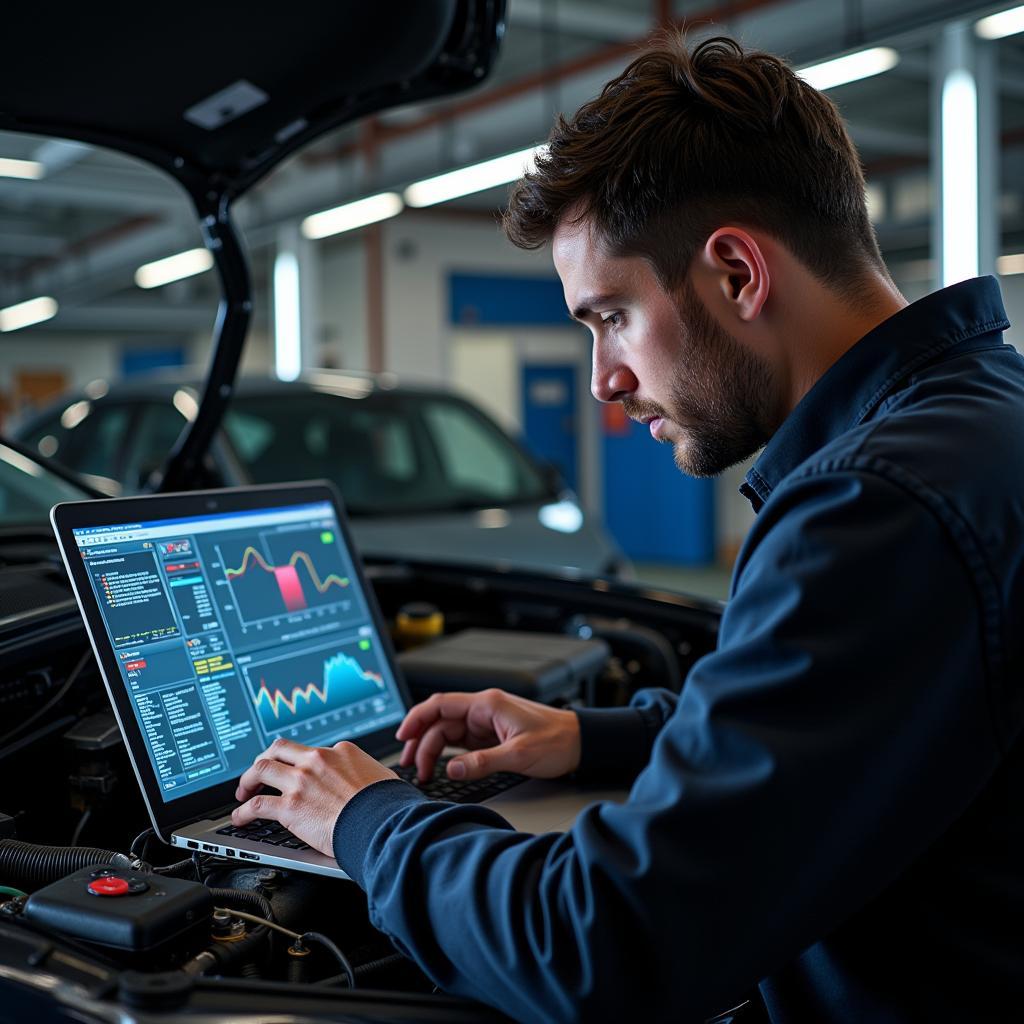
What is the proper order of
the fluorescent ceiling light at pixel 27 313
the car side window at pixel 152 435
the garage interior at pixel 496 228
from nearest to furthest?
the car side window at pixel 152 435, the garage interior at pixel 496 228, the fluorescent ceiling light at pixel 27 313

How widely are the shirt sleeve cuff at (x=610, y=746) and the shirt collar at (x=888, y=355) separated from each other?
0.51m

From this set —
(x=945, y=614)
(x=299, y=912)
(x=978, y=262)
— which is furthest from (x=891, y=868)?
(x=978, y=262)

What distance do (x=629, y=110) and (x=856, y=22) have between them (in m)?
3.43

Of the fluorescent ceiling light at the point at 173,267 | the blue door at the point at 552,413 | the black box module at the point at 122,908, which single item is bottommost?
the blue door at the point at 552,413

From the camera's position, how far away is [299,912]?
1.14 meters

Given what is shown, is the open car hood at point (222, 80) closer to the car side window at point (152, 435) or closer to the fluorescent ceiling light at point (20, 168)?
the car side window at point (152, 435)

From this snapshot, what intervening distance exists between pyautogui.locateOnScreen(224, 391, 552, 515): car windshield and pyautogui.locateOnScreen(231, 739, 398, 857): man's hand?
8.86ft

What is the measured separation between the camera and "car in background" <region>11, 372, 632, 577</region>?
3.86 meters

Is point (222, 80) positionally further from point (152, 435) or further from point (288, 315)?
point (288, 315)

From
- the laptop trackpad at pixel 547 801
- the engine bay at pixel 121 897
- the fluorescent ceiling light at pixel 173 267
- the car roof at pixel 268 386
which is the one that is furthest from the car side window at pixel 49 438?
the fluorescent ceiling light at pixel 173 267

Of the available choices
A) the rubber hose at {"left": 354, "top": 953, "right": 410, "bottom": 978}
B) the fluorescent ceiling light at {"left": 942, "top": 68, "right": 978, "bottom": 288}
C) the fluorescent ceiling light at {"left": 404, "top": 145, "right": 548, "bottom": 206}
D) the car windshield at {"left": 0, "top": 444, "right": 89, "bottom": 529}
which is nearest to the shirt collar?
the rubber hose at {"left": 354, "top": 953, "right": 410, "bottom": 978}

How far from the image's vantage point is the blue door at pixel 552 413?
11891 millimetres

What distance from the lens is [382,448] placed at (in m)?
4.34

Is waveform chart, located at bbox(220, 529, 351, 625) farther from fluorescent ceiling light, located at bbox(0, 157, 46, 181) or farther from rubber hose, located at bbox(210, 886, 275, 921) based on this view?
fluorescent ceiling light, located at bbox(0, 157, 46, 181)
